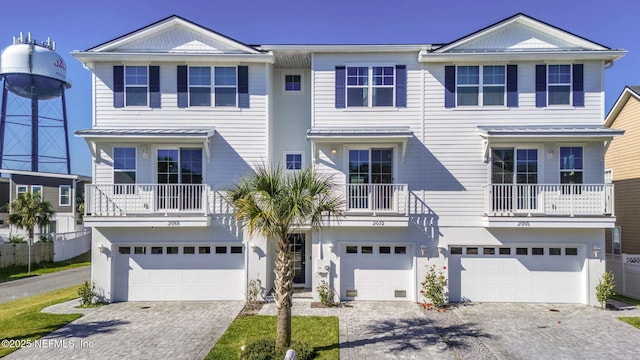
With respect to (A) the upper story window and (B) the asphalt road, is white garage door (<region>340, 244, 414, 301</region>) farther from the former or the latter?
(B) the asphalt road

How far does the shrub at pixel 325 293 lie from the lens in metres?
11.2

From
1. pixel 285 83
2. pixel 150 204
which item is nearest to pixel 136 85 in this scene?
pixel 150 204

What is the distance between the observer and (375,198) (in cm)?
1138

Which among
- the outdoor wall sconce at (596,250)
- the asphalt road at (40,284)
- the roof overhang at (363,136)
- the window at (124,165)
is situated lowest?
the asphalt road at (40,284)

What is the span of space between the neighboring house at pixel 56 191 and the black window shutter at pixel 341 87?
79.8ft

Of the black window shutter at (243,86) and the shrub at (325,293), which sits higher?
the black window shutter at (243,86)

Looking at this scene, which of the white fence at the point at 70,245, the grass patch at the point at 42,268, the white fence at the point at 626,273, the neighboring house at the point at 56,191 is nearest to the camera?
the white fence at the point at 626,273

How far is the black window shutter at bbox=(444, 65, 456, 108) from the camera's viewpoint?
11789mm

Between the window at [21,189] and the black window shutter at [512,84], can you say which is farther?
the window at [21,189]

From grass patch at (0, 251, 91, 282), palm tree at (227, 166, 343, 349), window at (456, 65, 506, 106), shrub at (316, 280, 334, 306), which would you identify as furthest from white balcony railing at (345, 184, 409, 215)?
grass patch at (0, 251, 91, 282)

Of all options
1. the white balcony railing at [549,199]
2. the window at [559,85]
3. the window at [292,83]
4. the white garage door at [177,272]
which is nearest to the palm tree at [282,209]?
the white garage door at [177,272]

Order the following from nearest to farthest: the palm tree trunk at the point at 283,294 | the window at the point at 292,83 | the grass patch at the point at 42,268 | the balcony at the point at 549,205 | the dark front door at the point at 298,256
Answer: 1. the palm tree trunk at the point at 283,294
2. the balcony at the point at 549,205
3. the dark front door at the point at 298,256
4. the window at the point at 292,83
5. the grass patch at the point at 42,268

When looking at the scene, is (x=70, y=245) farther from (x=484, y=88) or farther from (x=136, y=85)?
(x=484, y=88)

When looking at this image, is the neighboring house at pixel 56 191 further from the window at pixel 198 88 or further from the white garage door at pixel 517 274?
the white garage door at pixel 517 274
